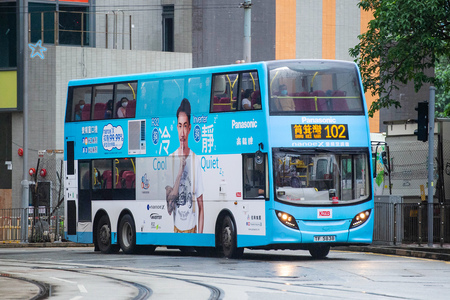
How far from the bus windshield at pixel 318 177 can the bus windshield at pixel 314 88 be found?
935mm

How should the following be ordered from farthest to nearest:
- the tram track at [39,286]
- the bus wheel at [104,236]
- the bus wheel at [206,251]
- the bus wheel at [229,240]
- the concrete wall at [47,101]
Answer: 1. the concrete wall at [47,101]
2. the bus wheel at [104,236]
3. the bus wheel at [206,251]
4. the bus wheel at [229,240]
5. the tram track at [39,286]

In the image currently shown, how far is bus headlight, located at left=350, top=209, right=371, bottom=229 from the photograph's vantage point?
1988 centimetres

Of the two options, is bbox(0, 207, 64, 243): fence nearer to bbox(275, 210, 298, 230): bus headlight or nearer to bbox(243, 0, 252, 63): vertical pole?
bbox(243, 0, 252, 63): vertical pole

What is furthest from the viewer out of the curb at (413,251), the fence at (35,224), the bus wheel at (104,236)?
the fence at (35,224)

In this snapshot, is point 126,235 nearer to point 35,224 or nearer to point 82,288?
point 35,224

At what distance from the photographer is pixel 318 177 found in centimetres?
1964

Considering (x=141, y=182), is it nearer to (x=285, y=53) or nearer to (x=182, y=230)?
(x=182, y=230)

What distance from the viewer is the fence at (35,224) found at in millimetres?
31312

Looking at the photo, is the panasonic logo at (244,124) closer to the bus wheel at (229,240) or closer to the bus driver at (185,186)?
the bus driver at (185,186)

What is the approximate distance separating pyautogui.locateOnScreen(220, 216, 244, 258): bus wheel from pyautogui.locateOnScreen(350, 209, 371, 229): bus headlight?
2.53 meters

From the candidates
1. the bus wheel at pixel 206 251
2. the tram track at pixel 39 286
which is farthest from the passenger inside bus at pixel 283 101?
the tram track at pixel 39 286

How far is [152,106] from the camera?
74.3ft

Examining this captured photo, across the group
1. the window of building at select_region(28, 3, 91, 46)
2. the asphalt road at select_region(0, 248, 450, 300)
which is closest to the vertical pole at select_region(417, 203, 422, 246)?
the asphalt road at select_region(0, 248, 450, 300)

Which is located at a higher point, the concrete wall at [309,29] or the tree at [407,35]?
the concrete wall at [309,29]
